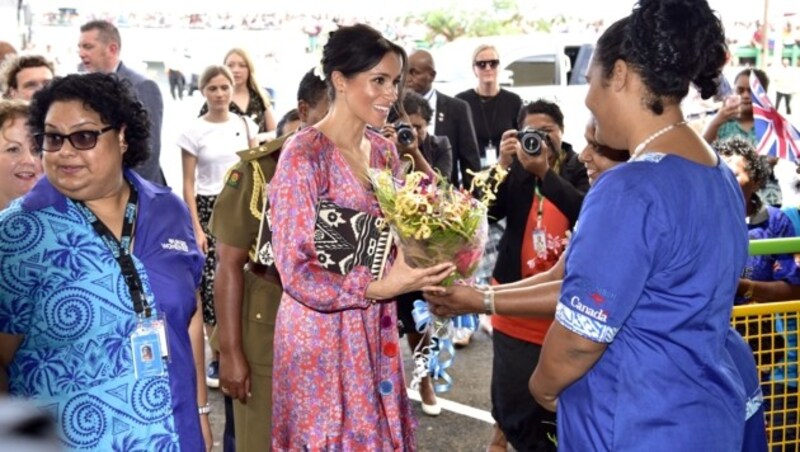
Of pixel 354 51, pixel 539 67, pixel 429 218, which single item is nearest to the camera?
pixel 429 218

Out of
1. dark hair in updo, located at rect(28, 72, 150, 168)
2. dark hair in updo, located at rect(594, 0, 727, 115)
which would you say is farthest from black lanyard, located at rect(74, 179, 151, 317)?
dark hair in updo, located at rect(594, 0, 727, 115)

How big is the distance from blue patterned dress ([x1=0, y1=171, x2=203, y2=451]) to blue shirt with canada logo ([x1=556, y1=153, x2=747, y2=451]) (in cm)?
119

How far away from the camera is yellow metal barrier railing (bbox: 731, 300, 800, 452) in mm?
3248

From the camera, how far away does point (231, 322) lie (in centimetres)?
307

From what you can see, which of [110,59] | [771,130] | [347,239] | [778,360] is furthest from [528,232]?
[110,59]

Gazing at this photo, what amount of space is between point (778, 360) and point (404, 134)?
211 centimetres

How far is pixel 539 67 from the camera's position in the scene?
1324 cm

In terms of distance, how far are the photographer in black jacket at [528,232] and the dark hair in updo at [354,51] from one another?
1125 millimetres

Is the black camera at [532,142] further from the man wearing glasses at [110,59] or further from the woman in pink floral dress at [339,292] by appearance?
the man wearing glasses at [110,59]

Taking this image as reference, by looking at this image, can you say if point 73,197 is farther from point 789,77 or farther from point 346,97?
point 789,77

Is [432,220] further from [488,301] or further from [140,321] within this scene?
[140,321]

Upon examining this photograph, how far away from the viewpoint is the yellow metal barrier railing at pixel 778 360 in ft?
10.7

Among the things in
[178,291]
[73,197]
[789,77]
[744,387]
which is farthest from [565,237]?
[789,77]

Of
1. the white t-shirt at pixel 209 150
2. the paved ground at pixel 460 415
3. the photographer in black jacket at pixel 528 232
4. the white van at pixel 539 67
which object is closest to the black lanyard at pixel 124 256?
the photographer in black jacket at pixel 528 232
